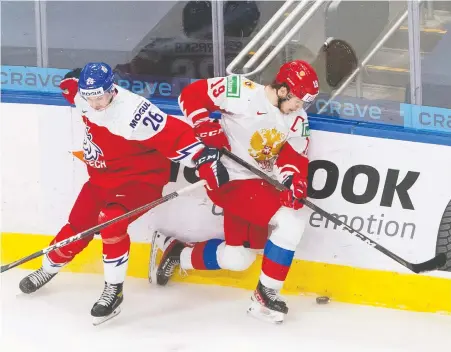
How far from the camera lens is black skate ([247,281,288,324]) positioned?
3213mm

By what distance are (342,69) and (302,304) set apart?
3.34 ft

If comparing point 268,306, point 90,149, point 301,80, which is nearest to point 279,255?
point 268,306

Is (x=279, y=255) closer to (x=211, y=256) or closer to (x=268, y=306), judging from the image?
(x=268, y=306)

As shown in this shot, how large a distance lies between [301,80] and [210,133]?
422mm

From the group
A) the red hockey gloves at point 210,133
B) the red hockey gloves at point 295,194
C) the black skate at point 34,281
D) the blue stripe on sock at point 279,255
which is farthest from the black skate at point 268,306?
the black skate at point 34,281

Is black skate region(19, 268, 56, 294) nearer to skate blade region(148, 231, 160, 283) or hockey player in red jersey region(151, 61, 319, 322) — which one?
skate blade region(148, 231, 160, 283)

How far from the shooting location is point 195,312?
332 cm

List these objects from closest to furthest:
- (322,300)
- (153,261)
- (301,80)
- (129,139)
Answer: (301,80) < (129,139) < (322,300) < (153,261)

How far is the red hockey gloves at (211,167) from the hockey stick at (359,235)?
0.47ft

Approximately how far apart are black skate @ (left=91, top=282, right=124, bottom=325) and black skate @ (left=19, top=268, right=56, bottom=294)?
362 millimetres

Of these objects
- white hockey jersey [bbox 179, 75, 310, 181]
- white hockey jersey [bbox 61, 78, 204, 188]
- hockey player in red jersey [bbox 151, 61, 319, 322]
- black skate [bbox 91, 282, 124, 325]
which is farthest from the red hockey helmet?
black skate [bbox 91, 282, 124, 325]

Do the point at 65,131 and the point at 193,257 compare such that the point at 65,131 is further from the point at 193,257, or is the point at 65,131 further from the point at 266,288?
the point at 266,288

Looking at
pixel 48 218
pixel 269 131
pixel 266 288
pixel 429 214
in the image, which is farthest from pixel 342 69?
pixel 48 218

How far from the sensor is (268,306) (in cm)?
322
